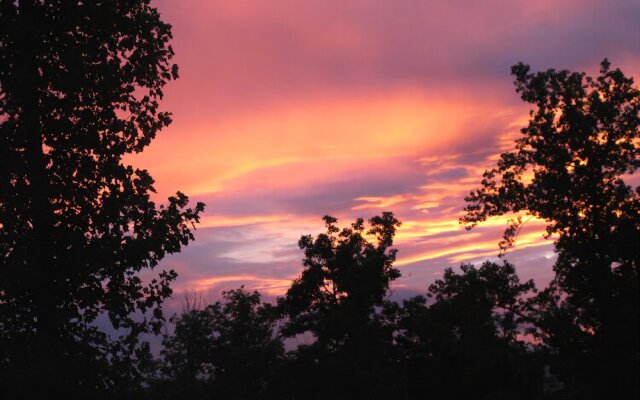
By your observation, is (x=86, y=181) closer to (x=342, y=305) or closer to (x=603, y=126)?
(x=603, y=126)

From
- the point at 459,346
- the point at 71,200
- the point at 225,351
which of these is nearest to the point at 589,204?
the point at 459,346

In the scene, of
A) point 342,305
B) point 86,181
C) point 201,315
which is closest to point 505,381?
point 342,305

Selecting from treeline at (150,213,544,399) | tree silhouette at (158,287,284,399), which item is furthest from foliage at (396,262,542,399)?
tree silhouette at (158,287,284,399)

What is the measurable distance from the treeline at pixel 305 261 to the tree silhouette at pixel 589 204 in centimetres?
7

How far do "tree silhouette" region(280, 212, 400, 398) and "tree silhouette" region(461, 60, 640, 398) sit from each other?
21603mm

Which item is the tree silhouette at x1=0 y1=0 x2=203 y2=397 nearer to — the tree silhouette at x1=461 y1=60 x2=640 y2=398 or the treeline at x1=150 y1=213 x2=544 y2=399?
the tree silhouette at x1=461 y1=60 x2=640 y2=398

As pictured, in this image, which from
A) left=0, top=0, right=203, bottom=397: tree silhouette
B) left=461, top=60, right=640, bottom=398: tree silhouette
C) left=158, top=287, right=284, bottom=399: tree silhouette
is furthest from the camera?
left=158, top=287, right=284, bottom=399: tree silhouette

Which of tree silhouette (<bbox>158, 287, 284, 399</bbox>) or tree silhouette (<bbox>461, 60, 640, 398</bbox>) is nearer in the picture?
tree silhouette (<bbox>461, 60, 640, 398</bbox>)

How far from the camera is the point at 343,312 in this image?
50.2 metres

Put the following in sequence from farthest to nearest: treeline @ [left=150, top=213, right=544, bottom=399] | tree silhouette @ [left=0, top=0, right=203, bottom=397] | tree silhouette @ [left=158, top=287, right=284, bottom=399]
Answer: tree silhouette @ [left=158, top=287, right=284, bottom=399] < treeline @ [left=150, top=213, right=544, bottom=399] < tree silhouette @ [left=0, top=0, right=203, bottom=397]

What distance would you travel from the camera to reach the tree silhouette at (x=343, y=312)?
49000 millimetres

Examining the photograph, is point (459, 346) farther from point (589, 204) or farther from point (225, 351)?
point (225, 351)

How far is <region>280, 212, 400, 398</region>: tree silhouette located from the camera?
49.0 metres

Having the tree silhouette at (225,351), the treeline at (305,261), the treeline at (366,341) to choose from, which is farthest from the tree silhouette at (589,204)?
the tree silhouette at (225,351)
